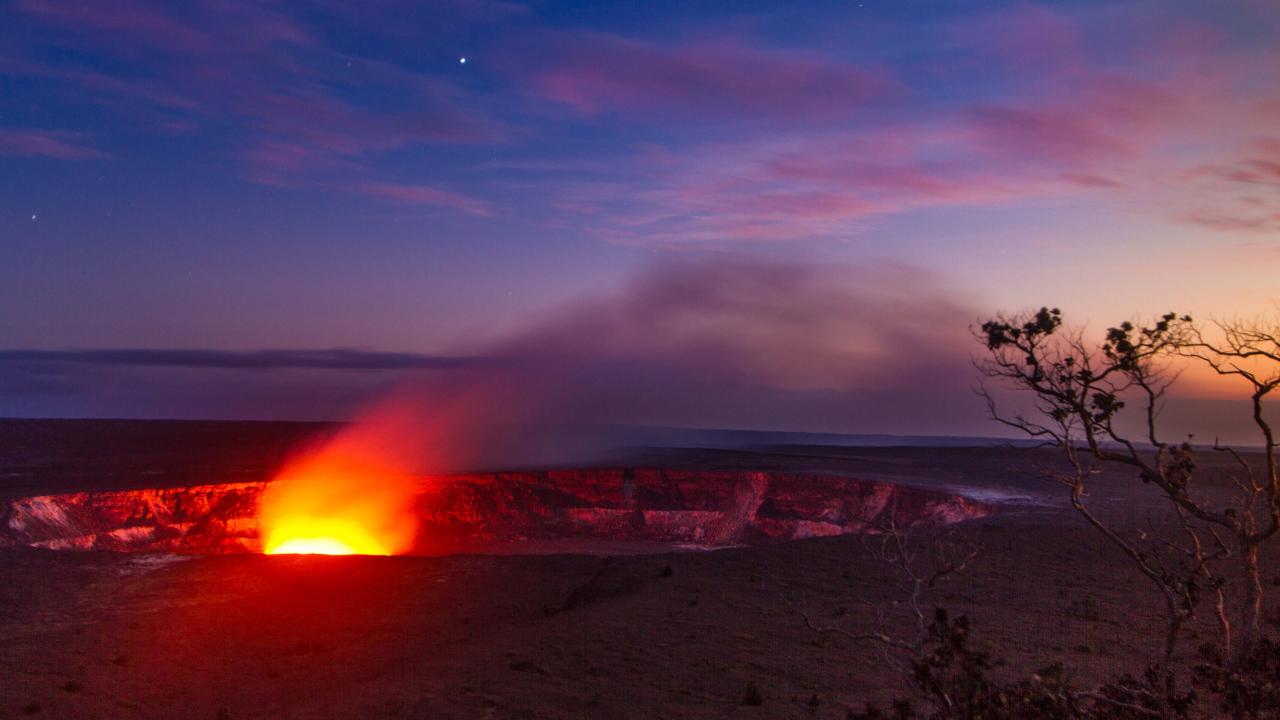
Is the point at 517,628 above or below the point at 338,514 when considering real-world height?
above

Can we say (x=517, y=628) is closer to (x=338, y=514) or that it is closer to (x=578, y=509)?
(x=338, y=514)

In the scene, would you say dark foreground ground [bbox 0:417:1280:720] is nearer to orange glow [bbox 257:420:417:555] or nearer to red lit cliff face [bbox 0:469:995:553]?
red lit cliff face [bbox 0:469:995:553]

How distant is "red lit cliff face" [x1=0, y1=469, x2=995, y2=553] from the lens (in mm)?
33469

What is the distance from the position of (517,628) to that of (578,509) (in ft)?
90.5

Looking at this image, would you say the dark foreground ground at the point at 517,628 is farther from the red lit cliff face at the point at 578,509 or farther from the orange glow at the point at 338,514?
the orange glow at the point at 338,514

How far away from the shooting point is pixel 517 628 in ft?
56.5

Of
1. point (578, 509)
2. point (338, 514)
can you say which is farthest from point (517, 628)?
point (578, 509)

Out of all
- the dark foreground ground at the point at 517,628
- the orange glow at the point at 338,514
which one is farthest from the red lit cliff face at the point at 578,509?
the dark foreground ground at the point at 517,628

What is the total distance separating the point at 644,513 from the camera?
147 feet

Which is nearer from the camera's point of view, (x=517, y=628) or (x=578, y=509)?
(x=517, y=628)

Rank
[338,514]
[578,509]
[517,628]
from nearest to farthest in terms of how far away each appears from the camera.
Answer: [517,628], [338,514], [578,509]

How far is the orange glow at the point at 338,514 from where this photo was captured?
121ft

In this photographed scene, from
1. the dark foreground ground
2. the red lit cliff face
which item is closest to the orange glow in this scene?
the red lit cliff face

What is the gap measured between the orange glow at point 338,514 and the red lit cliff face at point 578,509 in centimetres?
79
